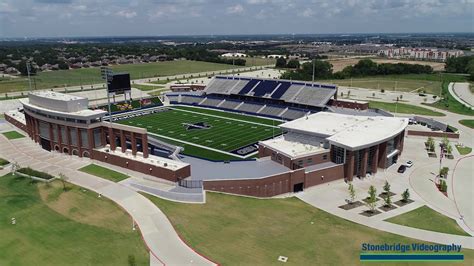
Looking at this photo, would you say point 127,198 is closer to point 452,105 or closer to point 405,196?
point 405,196

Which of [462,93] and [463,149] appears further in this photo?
[462,93]

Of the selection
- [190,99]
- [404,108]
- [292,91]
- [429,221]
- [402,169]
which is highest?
[292,91]

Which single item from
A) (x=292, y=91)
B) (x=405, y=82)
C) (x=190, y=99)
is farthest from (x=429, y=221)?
(x=405, y=82)

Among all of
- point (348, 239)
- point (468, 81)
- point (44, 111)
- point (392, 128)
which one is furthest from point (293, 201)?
point (468, 81)

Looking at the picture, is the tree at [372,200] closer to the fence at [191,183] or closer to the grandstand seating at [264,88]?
the fence at [191,183]

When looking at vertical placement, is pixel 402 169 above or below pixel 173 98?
below

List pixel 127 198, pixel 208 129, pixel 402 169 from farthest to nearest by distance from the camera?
pixel 208 129 → pixel 402 169 → pixel 127 198

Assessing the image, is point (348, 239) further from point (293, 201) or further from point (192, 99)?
point (192, 99)

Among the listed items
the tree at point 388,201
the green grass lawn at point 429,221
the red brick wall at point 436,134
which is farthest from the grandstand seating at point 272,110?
the green grass lawn at point 429,221

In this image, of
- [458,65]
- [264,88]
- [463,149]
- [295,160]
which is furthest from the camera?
[458,65]
